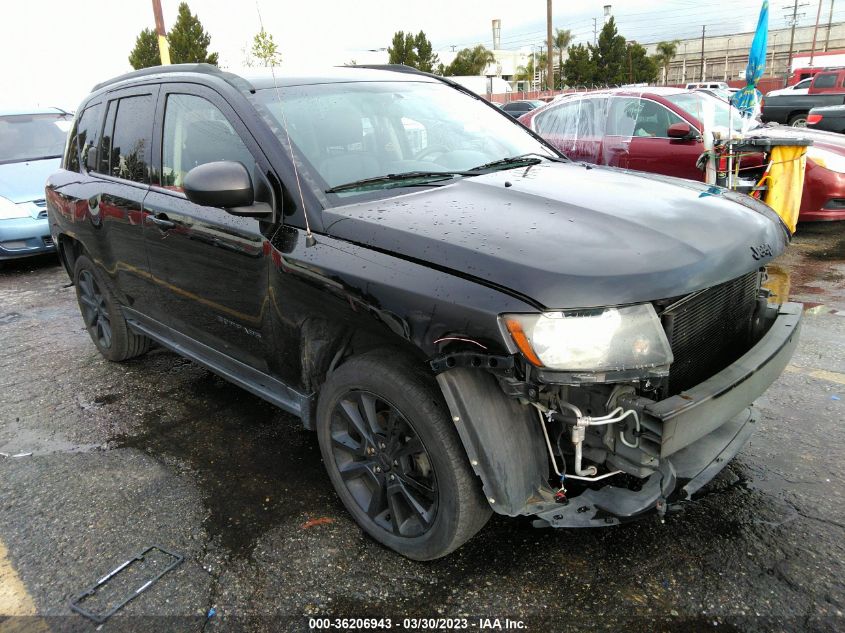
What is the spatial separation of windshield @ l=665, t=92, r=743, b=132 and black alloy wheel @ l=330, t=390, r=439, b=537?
6384mm

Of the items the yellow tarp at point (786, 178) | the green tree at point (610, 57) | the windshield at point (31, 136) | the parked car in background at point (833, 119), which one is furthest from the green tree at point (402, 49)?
the yellow tarp at point (786, 178)

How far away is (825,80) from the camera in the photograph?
2023 centimetres

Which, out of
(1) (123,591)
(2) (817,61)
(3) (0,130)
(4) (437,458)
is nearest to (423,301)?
(4) (437,458)

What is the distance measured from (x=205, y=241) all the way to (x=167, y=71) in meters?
1.13

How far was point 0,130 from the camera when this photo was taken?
8758 millimetres

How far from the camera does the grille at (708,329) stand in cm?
211

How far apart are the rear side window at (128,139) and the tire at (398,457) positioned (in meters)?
1.94

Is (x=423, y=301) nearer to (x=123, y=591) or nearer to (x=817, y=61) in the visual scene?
(x=123, y=591)

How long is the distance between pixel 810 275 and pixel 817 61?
43.9 meters

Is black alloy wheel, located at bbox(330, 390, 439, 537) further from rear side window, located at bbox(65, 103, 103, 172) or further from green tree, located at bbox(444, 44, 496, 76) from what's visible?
green tree, located at bbox(444, 44, 496, 76)

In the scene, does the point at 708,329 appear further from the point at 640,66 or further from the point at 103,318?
the point at 640,66

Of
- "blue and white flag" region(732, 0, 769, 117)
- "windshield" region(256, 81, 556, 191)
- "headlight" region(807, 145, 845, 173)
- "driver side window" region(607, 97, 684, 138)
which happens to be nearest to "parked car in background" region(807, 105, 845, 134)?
"headlight" region(807, 145, 845, 173)

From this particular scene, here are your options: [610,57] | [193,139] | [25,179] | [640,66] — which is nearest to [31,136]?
[25,179]

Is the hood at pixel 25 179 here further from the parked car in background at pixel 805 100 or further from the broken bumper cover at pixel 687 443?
the parked car in background at pixel 805 100
